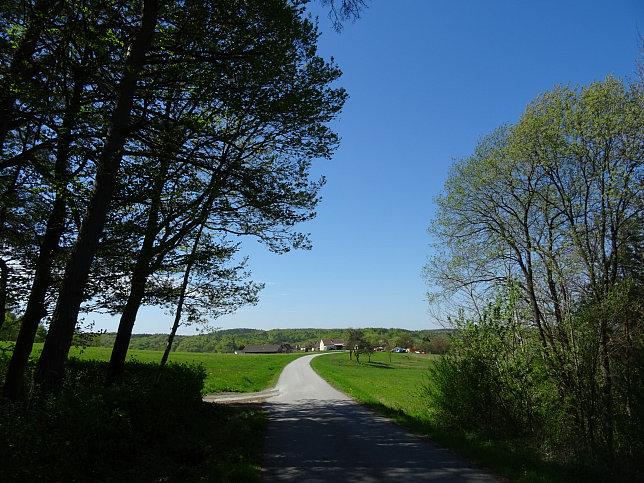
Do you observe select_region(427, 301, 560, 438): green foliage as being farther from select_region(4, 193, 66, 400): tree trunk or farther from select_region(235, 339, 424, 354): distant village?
select_region(235, 339, 424, 354): distant village

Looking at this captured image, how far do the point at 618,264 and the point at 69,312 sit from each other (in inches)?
644

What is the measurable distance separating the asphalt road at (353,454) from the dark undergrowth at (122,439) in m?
0.62

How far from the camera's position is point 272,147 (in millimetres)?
11367

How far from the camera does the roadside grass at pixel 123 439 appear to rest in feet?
15.6

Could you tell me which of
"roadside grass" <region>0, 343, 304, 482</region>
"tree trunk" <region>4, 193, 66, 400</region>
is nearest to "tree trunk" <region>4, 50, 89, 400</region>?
"tree trunk" <region>4, 193, 66, 400</region>

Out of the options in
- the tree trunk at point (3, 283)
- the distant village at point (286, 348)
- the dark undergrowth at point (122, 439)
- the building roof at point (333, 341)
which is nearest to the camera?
the dark undergrowth at point (122, 439)

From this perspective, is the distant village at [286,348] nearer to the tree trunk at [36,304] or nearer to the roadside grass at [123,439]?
the roadside grass at [123,439]

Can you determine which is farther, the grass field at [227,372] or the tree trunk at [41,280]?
the grass field at [227,372]

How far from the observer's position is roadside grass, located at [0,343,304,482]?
4754 mm

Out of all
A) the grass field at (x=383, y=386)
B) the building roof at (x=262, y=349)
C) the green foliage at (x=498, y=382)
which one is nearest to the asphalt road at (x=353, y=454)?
the green foliage at (x=498, y=382)

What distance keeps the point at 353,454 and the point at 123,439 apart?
4.60m

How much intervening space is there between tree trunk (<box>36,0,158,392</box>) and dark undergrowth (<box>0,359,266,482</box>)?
56 cm

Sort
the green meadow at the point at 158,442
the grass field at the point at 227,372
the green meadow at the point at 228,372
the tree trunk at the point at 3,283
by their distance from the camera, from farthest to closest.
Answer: the grass field at the point at 227,372 < the green meadow at the point at 228,372 < the tree trunk at the point at 3,283 < the green meadow at the point at 158,442

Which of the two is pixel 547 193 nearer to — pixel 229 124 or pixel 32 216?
pixel 229 124
